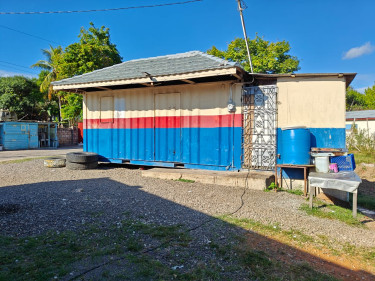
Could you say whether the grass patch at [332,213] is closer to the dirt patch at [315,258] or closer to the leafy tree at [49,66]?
the dirt patch at [315,258]

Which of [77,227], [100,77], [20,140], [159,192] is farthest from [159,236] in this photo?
[20,140]

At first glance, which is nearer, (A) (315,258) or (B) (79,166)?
(A) (315,258)

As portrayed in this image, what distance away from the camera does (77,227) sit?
13.6 feet

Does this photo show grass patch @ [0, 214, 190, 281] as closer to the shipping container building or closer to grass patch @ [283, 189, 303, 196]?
grass patch @ [283, 189, 303, 196]

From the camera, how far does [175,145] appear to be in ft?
29.2

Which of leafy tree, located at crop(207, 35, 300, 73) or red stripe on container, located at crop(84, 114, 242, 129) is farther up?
leafy tree, located at crop(207, 35, 300, 73)

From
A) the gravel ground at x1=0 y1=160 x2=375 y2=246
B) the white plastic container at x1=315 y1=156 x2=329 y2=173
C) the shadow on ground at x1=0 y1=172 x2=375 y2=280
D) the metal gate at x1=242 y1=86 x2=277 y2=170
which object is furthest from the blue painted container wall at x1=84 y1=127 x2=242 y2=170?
the shadow on ground at x1=0 y1=172 x2=375 y2=280

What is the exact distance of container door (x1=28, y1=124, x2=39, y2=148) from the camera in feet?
75.1

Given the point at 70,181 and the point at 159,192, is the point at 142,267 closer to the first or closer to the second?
the point at 159,192

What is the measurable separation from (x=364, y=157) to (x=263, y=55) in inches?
563

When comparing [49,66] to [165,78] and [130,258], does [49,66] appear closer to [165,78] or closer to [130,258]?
[165,78]

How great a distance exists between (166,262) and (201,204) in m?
2.55

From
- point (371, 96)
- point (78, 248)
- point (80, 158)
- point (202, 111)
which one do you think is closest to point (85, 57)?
point (80, 158)

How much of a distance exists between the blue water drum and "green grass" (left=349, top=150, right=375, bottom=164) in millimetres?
8078
